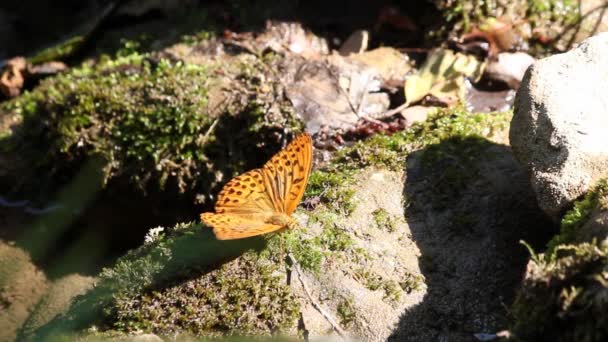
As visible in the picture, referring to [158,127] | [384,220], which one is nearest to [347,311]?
[384,220]

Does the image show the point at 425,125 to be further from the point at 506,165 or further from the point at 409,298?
the point at 409,298

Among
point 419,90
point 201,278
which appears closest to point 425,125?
point 419,90

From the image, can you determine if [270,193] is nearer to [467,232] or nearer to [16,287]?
[467,232]

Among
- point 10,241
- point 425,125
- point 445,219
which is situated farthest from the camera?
point 10,241

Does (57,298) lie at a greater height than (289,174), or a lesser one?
lesser

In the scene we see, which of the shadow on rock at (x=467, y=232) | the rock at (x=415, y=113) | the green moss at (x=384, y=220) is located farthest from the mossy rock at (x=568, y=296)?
the rock at (x=415, y=113)

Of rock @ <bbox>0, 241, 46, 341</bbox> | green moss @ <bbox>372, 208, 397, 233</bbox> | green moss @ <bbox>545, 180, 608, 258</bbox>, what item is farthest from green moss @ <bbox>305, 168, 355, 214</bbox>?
rock @ <bbox>0, 241, 46, 341</bbox>

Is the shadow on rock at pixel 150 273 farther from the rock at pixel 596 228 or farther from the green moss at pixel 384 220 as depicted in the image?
the rock at pixel 596 228

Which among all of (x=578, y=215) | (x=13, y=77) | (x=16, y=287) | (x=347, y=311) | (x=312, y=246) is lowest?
(x=16, y=287)
